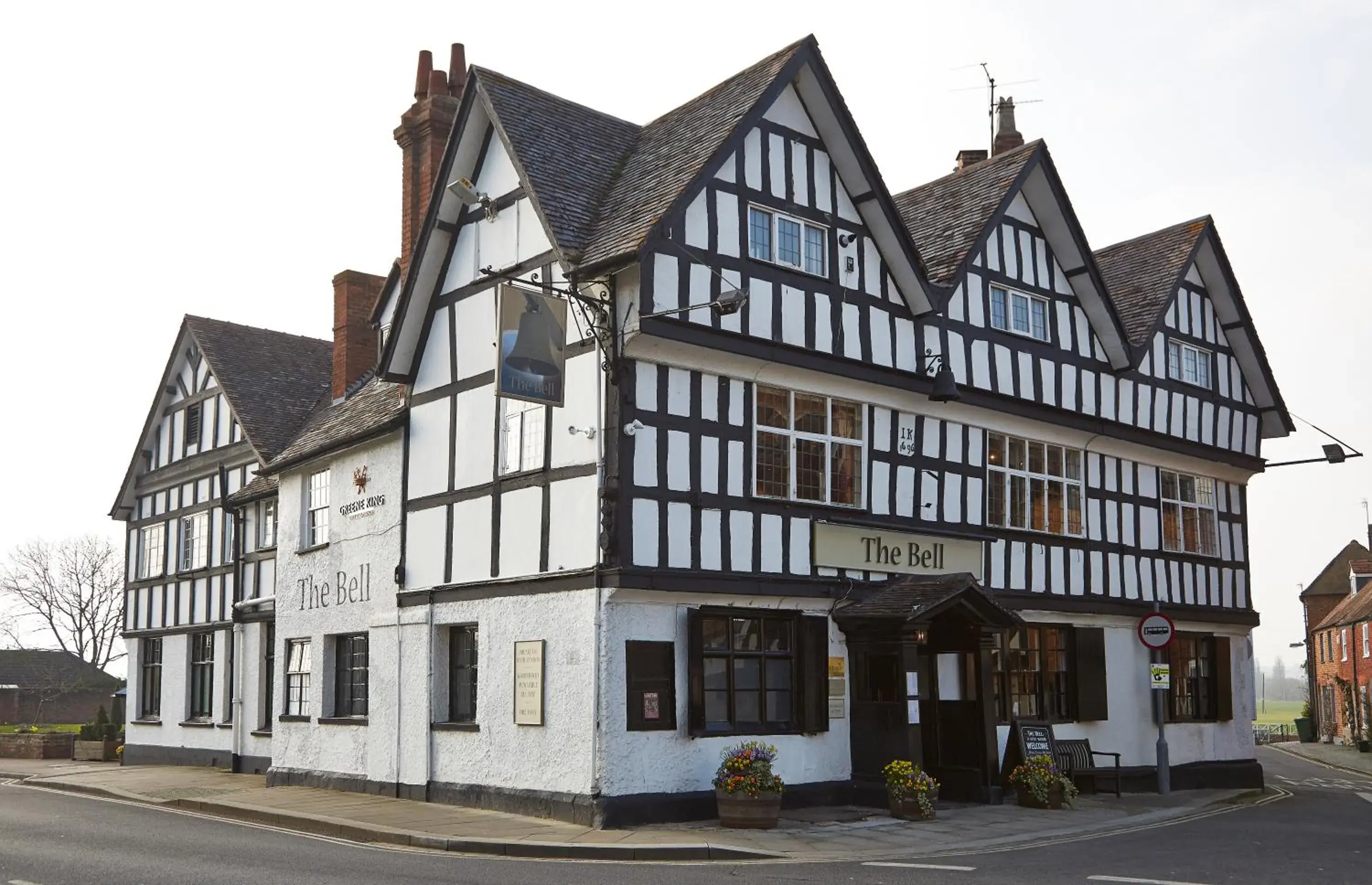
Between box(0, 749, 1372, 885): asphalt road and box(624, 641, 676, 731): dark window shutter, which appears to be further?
box(624, 641, 676, 731): dark window shutter

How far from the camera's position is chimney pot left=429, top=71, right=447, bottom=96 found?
979 inches

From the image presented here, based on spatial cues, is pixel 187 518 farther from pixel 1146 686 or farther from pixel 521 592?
pixel 1146 686

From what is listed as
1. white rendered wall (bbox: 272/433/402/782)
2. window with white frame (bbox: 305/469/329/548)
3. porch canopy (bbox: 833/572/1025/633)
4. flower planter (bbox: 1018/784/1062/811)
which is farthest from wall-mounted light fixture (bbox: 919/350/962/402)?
window with white frame (bbox: 305/469/329/548)

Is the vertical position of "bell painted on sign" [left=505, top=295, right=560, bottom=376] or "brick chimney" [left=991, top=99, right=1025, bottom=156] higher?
"brick chimney" [left=991, top=99, right=1025, bottom=156]

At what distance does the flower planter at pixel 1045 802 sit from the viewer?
19.4 meters

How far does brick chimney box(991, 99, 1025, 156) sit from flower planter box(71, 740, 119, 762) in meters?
25.8

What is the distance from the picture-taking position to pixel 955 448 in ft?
70.9

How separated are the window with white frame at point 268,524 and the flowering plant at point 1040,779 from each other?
1590cm

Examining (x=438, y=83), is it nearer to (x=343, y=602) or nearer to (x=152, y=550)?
(x=343, y=602)

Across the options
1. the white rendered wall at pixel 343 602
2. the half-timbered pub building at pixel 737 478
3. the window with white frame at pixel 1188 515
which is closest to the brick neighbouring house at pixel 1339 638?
the window with white frame at pixel 1188 515

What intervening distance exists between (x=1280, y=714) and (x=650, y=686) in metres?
140

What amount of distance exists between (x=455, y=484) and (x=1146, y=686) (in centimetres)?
1320

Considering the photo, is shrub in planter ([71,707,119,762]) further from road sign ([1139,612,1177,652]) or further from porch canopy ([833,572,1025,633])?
road sign ([1139,612,1177,652])

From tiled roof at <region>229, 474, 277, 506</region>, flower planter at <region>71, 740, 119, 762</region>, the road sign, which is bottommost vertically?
flower planter at <region>71, 740, 119, 762</region>
